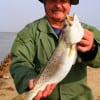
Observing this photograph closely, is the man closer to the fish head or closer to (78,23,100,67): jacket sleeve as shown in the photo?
(78,23,100,67): jacket sleeve

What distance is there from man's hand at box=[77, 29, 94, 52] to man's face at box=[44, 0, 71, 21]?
597 mm

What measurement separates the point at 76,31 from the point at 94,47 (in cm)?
58

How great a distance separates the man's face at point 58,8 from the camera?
178 inches

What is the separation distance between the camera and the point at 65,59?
3990 millimetres

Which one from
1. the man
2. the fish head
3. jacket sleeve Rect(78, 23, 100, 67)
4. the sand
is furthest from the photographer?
the sand

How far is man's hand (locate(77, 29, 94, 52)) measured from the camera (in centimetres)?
402

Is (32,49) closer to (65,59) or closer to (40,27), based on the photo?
(40,27)

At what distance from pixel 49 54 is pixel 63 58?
23.0 inches

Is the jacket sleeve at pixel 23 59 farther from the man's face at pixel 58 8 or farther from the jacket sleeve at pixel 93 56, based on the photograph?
the jacket sleeve at pixel 93 56

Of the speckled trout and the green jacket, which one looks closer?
the speckled trout

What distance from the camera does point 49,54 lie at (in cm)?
457

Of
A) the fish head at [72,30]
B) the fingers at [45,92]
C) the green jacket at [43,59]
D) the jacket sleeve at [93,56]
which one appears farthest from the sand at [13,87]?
the fish head at [72,30]

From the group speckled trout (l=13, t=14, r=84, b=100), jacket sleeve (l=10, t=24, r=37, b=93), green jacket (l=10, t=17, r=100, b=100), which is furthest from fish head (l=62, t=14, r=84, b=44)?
jacket sleeve (l=10, t=24, r=37, b=93)

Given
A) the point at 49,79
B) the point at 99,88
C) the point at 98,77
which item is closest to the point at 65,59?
the point at 49,79
